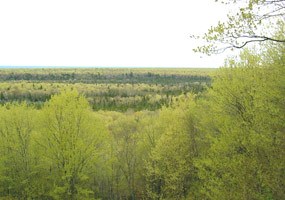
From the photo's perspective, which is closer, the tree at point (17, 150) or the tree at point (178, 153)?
the tree at point (178, 153)

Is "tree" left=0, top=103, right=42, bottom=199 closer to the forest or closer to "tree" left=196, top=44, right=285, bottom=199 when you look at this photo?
the forest

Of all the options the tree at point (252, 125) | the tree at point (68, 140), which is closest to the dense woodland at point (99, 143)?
the tree at point (68, 140)

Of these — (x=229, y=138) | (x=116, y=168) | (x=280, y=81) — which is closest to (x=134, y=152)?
(x=116, y=168)

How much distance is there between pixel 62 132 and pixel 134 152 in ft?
34.4

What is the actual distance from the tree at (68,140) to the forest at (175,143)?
0.09 m

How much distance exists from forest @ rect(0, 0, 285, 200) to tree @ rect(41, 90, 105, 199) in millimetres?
89

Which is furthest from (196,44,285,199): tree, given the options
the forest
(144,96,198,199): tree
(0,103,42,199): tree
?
(0,103,42,199): tree

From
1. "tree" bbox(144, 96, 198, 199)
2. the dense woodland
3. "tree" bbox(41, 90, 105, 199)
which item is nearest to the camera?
the dense woodland

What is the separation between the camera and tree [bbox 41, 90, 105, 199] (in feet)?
96.6

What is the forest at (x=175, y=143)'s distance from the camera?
15867 mm

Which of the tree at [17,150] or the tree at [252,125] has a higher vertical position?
the tree at [252,125]

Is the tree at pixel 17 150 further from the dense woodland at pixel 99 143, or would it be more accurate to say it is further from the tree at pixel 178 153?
the tree at pixel 178 153

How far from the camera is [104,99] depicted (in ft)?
302

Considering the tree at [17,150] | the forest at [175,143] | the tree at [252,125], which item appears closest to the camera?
the tree at [252,125]
